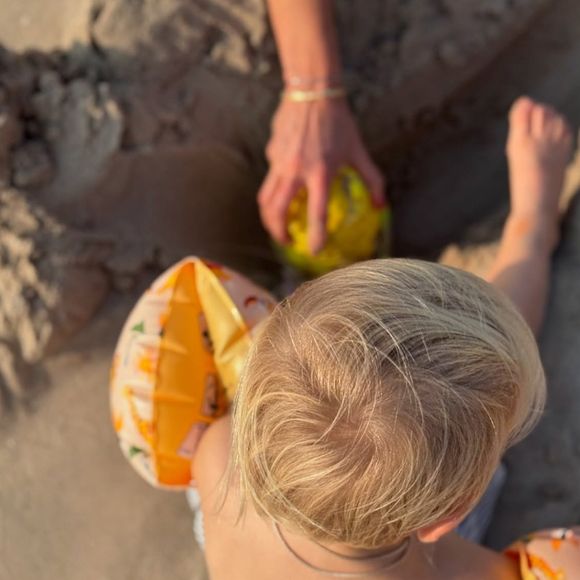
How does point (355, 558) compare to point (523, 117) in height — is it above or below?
below

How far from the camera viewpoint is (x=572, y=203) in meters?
1.46

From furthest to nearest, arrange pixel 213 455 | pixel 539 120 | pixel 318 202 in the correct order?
pixel 539 120, pixel 318 202, pixel 213 455

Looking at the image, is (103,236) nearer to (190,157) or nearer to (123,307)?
(123,307)

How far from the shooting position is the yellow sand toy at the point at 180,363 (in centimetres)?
113

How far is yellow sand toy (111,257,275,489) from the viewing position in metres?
1.13

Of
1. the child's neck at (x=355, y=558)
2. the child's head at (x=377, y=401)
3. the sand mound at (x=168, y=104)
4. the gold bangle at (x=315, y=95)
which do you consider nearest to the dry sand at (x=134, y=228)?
the sand mound at (x=168, y=104)

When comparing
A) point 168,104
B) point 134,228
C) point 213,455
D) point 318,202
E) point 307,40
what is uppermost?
point 307,40

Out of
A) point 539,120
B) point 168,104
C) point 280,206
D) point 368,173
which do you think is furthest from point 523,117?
point 168,104

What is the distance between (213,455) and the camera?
109 centimetres

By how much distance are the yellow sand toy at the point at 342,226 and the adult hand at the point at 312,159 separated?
2 cm

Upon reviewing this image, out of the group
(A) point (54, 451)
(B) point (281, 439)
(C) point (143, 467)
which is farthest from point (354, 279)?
(A) point (54, 451)

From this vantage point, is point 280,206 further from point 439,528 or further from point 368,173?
point 439,528

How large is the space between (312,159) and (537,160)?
0.48m

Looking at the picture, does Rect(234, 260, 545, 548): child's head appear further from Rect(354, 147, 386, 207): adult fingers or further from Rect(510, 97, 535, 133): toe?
Rect(510, 97, 535, 133): toe
